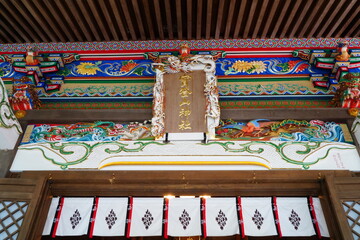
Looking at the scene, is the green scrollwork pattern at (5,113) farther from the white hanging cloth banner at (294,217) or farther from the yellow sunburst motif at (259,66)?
the yellow sunburst motif at (259,66)

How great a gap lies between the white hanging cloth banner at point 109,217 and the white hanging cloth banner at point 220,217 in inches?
43.9

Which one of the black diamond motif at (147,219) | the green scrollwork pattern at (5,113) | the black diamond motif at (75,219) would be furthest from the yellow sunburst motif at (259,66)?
the green scrollwork pattern at (5,113)

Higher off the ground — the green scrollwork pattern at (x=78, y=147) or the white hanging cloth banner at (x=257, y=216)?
the green scrollwork pattern at (x=78, y=147)

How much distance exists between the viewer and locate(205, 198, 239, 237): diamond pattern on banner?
4.02 meters

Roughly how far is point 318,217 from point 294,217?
0.31 metres

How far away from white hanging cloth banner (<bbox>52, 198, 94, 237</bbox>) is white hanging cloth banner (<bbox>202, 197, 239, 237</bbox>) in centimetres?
160

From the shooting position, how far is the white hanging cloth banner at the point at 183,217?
404cm

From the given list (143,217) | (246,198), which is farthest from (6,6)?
(246,198)

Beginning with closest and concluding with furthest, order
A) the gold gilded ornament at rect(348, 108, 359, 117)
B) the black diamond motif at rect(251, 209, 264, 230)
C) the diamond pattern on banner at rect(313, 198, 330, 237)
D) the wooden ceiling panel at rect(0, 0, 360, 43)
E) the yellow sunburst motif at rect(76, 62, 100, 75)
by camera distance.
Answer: the diamond pattern on banner at rect(313, 198, 330, 237) < the black diamond motif at rect(251, 209, 264, 230) < the gold gilded ornament at rect(348, 108, 359, 117) < the wooden ceiling panel at rect(0, 0, 360, 43) < the yellow sunburst motif at rect(76, 62, 100, 75)

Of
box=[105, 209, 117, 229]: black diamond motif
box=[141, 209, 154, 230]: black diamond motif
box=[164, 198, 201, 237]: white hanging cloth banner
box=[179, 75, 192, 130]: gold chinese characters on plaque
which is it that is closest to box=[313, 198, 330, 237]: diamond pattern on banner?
box=[164, 198, 201, 237]: white hanging cloth banner

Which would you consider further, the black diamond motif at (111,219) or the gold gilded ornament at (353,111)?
the gold gilded ornament at (353,111)

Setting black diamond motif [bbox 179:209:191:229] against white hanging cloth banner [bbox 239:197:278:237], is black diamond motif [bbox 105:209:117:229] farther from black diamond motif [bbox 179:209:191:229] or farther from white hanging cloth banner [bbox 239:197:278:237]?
white hanging cloth banner [bbox 239:197:278:237]

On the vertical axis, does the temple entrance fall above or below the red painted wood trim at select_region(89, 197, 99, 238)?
above

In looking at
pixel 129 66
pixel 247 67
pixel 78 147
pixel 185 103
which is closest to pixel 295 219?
pixel 185 103
